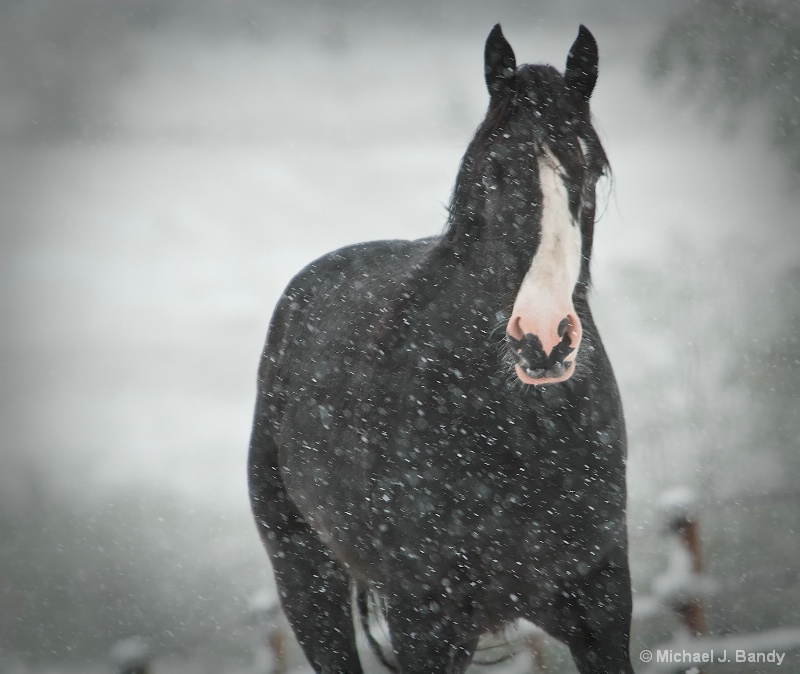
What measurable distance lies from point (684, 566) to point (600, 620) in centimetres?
241

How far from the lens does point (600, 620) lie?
190 cm

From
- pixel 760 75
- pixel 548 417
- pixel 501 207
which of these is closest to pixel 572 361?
pixel 548 417

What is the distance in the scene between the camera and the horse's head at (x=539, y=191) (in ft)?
5.29

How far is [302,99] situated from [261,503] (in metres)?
12.3

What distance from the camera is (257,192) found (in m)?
13.4

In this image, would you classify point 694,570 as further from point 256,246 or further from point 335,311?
point 256,246

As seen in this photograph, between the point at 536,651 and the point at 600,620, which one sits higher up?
the point at 600,620

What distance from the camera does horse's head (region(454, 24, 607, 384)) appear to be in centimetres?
161

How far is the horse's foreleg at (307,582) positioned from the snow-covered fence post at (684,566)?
1962mm

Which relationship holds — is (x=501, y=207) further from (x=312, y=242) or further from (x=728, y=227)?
(x=312, y=242)

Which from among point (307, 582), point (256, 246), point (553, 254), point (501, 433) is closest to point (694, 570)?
point (307, 582)

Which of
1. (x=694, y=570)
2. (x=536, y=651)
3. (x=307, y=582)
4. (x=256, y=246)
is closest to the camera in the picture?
(x=307, y=582)

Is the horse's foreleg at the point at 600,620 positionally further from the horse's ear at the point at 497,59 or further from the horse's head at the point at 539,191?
the horse's ear at the point at 497,59

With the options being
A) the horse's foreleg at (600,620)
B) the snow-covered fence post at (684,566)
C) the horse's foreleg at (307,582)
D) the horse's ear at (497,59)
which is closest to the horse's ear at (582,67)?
A: the horse's ear at (497,59)
